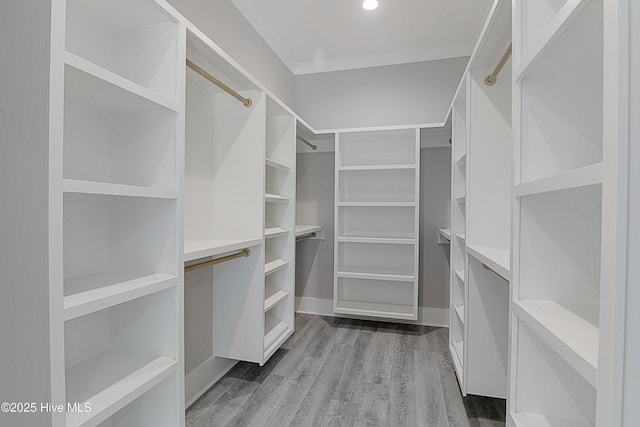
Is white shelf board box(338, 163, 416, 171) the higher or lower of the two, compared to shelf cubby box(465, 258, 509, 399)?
higher

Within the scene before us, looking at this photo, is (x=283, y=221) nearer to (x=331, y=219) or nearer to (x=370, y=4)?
(x=331, y=219)

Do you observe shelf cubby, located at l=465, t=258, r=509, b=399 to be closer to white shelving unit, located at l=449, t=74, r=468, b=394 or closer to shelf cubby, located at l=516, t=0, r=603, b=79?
white shelving unit, located at l=449, t=74, r=468, b=394

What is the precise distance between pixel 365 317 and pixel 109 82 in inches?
114

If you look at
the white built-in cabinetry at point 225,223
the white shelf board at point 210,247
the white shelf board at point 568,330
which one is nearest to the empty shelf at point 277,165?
the white built-in cabinetry at point 225,223

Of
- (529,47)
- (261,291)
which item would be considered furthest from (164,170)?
(529,47)

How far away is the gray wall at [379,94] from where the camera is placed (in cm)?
307

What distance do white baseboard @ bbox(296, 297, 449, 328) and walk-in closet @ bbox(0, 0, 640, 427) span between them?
0.40 m

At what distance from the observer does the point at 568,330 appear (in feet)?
2.38

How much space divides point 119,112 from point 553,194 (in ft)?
4.89

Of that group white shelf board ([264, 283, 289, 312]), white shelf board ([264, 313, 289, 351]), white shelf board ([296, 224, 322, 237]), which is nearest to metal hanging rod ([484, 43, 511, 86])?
white shelf board ([296, 224, 322, 237])

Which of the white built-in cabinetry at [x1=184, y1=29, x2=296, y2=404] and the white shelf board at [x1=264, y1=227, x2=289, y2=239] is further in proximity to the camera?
the white shelf board at [x1=264, y1=227, x2=289, y2=239]

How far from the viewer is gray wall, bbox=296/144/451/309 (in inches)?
121
